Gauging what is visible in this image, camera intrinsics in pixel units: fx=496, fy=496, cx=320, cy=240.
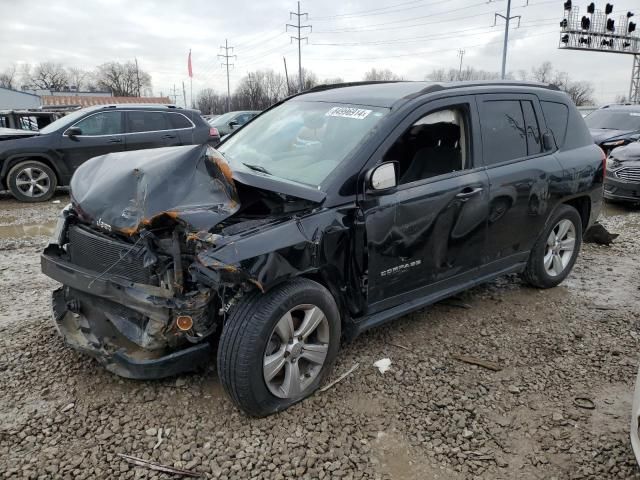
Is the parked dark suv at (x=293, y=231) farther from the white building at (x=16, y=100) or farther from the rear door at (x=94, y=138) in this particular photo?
the white building at (x=16, y=100)

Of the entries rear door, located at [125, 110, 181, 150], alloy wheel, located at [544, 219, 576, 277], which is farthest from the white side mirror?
rear door, located at [125, 110, 181, 150]

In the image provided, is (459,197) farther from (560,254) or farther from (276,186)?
(560,254)

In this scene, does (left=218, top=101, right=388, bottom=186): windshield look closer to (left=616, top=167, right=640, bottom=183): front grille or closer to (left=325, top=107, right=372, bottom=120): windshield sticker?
(left=325, top=107, right=372, bottom=120): windshield sticker

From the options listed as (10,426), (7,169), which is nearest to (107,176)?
(10,426)

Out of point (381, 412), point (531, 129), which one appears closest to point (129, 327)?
point (381, 412)

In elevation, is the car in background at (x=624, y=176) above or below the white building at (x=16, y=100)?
below

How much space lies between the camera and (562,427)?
9.11 feet

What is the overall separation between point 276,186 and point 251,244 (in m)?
0.44

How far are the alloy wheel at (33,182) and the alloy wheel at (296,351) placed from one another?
7791 millimetres

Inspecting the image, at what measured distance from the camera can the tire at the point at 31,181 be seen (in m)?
8.66

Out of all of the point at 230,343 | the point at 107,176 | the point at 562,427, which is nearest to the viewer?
the point at 230,343

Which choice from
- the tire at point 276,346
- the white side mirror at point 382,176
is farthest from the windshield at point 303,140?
the tire at point 276,346

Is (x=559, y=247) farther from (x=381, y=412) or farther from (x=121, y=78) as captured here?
(x=121, y=78)

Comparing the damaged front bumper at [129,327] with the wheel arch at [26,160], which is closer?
the damaged front bumper at [129,327]
